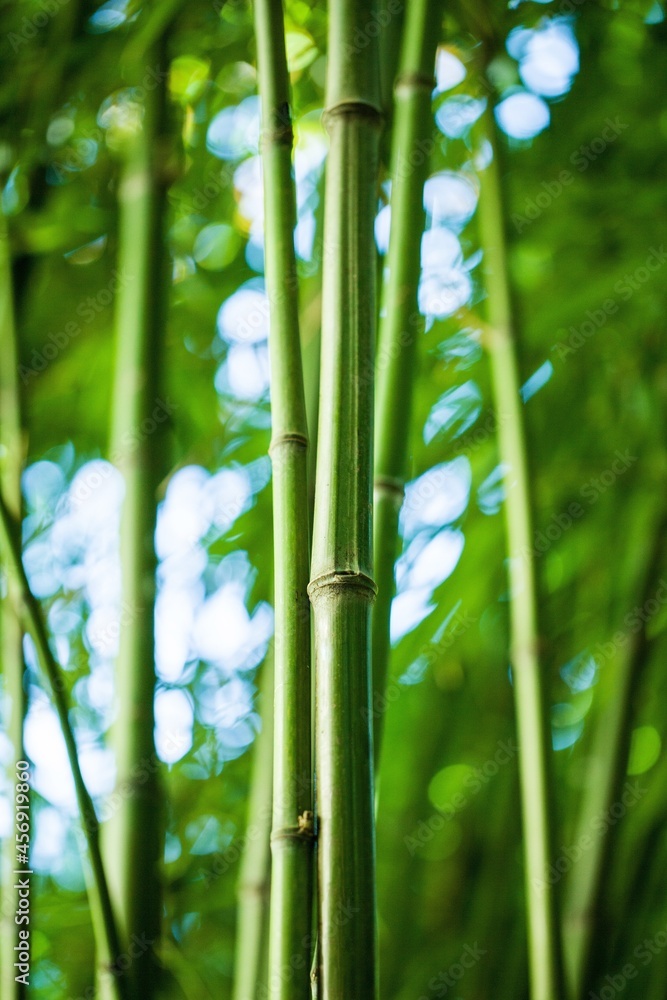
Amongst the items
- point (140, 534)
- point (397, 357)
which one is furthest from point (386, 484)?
point (140, 534)

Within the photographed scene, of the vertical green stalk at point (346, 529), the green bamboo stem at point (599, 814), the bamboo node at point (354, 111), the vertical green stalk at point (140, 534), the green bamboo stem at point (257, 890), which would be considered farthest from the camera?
the green bamboo stem at point (599, 814)

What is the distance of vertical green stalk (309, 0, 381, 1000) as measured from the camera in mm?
469

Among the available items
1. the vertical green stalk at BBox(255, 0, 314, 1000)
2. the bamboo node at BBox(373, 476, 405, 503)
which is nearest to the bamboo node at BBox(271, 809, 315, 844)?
the vertical green stalk at BBox(255, 0, 314, 1000)

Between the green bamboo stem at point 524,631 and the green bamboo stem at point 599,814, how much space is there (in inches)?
3.1

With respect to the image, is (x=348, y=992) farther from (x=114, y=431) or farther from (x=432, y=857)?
(x=432, y=857)

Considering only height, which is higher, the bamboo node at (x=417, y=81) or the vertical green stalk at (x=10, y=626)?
the bamboo node at (x=417, y=81)

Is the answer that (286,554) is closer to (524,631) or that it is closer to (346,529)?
(346,529)

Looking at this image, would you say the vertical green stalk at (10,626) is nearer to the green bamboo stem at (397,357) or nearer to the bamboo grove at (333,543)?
the bamboo grove at (333,543)

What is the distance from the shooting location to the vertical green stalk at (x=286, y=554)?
0.49 m

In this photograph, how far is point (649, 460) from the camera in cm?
126

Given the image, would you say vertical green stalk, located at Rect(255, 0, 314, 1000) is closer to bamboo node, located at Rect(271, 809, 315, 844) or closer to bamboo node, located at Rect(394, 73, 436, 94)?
bamboo node, located at Rect(271, 809, 315, 844)

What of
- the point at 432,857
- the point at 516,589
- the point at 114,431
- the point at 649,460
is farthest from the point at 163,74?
the point at 432,857

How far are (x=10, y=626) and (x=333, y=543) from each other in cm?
52

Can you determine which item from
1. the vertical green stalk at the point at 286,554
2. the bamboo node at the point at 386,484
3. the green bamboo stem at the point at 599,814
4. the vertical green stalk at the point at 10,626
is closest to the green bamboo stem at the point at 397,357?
the bamboo node at the point at 386,484
